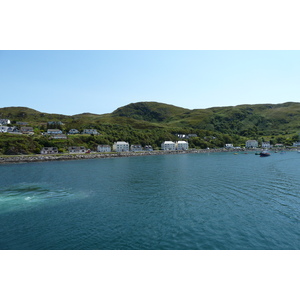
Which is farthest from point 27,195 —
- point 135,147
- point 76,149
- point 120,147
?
point 135,147

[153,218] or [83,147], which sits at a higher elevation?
[83,147]

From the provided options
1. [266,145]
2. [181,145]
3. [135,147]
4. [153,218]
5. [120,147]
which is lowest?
[153,218]

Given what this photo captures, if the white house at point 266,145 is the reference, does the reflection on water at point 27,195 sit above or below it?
below

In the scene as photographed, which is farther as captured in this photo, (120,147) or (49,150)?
(120,147)

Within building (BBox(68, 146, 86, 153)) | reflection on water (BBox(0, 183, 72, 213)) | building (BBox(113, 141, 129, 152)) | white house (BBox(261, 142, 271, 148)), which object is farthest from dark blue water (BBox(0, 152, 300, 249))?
white house (BBox(261, 142, 271, 148))

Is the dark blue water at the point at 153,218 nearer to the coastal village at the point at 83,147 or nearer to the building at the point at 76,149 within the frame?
the building at the point at 76,149

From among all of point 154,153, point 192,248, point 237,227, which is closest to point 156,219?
point 192,248

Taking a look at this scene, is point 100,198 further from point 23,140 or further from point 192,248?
point 23,140

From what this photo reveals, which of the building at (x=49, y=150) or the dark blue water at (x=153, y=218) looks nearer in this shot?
the dark blue water at (x=153, y=218)

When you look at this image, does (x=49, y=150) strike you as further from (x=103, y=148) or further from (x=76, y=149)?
(x=103, y=148)

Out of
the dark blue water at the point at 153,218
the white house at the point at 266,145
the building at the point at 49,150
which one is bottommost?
the dark blue water at the point at 153,218

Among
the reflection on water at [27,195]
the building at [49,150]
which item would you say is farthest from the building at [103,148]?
the reflection on water at [27,195]

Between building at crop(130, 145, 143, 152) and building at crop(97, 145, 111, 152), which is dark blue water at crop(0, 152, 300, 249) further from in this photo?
building at crop(130, 145, 143, 152)
